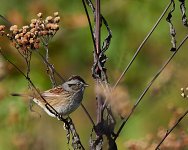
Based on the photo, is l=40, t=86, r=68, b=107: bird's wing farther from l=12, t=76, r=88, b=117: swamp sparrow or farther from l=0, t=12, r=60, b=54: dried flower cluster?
l=0, t=12, r=60, b=54: dried flower cluster

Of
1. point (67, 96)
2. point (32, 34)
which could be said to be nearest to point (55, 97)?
point (67, 96)

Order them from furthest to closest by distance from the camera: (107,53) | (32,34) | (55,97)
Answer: (107,53)
(55,97)
(32,34)

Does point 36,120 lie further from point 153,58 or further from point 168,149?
point 153,58

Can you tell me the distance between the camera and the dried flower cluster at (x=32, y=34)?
444cm

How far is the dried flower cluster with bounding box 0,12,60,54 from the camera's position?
444 cm

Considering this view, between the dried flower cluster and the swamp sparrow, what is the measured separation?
146cm

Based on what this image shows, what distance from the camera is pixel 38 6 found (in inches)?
327

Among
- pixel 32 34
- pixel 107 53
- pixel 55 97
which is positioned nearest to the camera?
pixel 32 34

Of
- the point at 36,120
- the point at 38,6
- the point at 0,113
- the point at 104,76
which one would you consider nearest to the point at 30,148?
the point at 36,120

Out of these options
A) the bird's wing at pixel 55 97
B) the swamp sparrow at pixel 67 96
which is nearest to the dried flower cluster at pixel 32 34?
the swamp sparrow at pixel 67 96

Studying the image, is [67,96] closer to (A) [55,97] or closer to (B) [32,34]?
(A) [55,97]

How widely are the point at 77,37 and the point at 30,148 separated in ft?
9.71

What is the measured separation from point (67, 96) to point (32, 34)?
1875 mm

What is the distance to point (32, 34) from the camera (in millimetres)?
4488
